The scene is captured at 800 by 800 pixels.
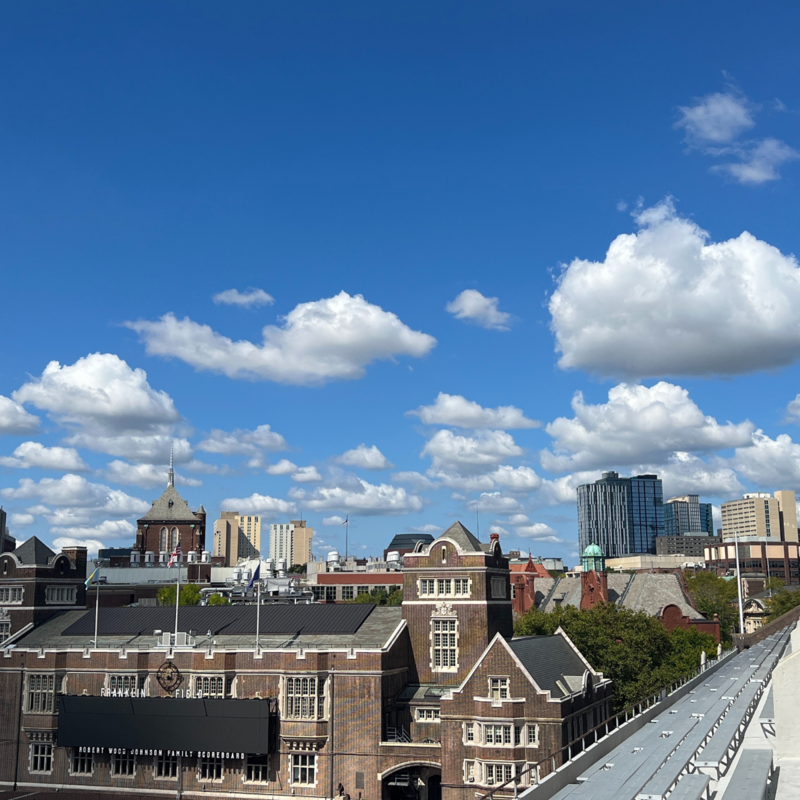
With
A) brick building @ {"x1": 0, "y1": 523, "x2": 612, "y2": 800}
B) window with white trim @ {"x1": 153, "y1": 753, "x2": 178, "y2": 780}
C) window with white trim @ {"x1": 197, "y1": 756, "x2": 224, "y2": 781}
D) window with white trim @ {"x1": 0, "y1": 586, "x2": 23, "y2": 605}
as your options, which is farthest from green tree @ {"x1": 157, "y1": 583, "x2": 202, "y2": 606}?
window with white trim @ {"x1": 197, "y1": 756, "x2": 224, "y2": 781}

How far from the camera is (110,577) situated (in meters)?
182

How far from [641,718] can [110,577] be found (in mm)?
151227

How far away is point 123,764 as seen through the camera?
2921 inches

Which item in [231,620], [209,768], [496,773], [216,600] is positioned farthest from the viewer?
[216,600]

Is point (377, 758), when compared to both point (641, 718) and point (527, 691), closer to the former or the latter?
point (527, 691)

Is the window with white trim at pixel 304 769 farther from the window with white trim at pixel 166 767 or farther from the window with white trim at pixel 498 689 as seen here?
the window with white trim at pixel 498 689

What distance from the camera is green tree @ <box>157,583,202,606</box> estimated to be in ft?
507

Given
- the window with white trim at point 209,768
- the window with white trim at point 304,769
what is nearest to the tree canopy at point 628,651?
the window with white trim at point 304,769

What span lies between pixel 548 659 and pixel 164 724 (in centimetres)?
3214

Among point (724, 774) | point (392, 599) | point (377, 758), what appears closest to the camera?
point (724, 774)

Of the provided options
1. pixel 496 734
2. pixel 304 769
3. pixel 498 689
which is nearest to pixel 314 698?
pixel 304 769

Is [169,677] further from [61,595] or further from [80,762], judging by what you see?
[61,595]

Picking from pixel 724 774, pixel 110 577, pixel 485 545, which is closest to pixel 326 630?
pixel 485 545

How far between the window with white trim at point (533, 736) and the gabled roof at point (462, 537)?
16.8m
